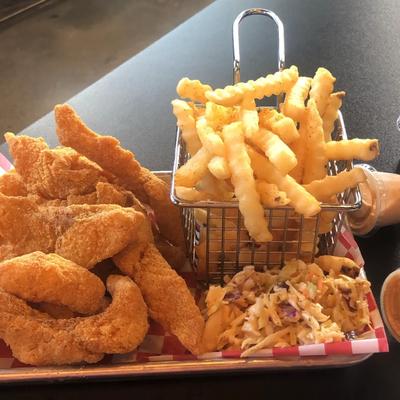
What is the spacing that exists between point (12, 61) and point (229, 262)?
9.01 feet

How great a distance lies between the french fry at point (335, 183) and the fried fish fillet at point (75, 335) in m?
0.39

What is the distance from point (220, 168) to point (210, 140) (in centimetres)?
6

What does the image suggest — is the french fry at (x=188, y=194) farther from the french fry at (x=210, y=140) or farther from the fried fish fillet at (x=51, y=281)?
the fried fish fillet at (x=51, y=281)

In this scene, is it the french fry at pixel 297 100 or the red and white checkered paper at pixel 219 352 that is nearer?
the red and white checkered paper at pixel 219 352

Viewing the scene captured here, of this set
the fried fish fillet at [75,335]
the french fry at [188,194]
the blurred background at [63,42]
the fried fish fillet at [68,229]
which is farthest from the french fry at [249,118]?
the blurred background at [63,42]

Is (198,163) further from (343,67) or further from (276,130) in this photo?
(343,67)

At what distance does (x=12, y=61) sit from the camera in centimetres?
349

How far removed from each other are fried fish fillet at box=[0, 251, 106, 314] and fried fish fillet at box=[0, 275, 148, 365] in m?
0.03

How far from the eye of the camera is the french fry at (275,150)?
38.6 inches

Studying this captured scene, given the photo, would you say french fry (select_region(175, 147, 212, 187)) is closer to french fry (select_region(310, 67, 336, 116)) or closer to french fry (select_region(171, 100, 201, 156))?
french fry (select_region(171, 100, 201, 156))

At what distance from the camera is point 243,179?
3.35 feet

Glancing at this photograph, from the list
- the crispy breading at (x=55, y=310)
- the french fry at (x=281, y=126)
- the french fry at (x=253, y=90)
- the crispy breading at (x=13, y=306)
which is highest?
the french fry at (x=253, y=90)

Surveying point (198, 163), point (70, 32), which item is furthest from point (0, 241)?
point (70, 32)

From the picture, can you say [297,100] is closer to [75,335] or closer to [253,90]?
[253,90]
